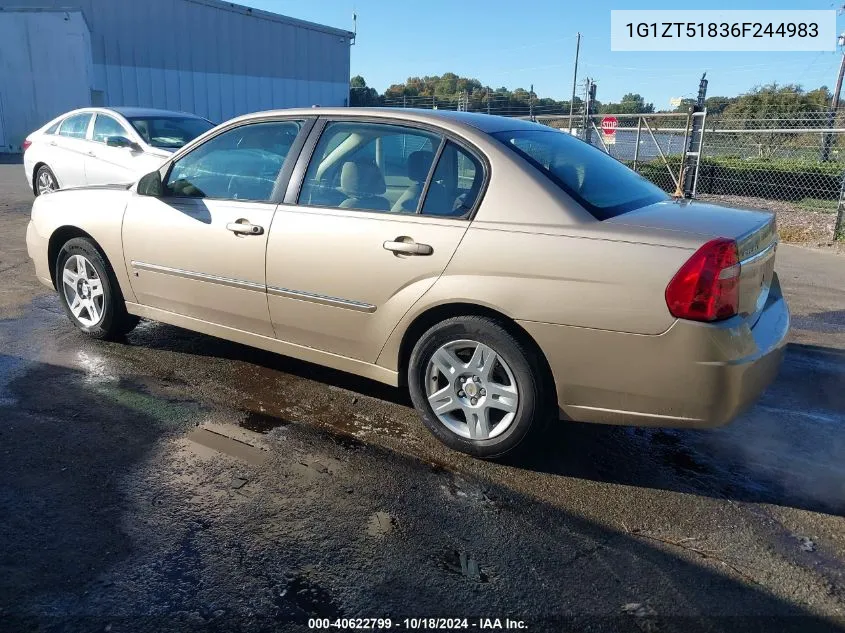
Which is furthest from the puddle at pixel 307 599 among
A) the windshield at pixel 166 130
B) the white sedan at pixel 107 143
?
the windshield at pixel 166 130

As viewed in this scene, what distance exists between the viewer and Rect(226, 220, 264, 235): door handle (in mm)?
3852

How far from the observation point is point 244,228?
390cm

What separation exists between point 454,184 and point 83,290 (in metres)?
3.02

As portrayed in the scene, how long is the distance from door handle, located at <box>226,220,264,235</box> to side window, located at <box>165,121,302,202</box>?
0.17 meters

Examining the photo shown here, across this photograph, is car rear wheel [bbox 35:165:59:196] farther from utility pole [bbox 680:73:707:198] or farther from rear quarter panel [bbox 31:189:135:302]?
utility pole [bbox 680:73:707:198]

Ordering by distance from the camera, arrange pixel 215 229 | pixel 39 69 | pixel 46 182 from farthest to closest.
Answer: pixel 39 69
pixel 46 182
pixel 215 229

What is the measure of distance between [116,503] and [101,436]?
2.33ft

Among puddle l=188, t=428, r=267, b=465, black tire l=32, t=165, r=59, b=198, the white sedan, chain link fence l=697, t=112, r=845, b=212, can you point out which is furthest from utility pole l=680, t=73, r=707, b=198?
black tire l=32, t=165, r=59, b=198

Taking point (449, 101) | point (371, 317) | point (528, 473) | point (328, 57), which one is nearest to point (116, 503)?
point (371, 317)

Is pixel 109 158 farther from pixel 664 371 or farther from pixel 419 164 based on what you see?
pixel 664 371

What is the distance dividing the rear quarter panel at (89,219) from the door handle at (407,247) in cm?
216

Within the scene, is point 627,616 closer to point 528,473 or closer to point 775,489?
point 528,473

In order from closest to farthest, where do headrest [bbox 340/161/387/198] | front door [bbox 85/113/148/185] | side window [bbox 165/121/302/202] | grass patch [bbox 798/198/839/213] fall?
headrest [bbox 340/161/387/198] < side window [bbox 165/121/302/202] < front door [bbox 85/113/148/185] < grass patch [bbox 798/198/839/213]

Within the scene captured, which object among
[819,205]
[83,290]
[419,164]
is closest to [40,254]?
[83,290]
